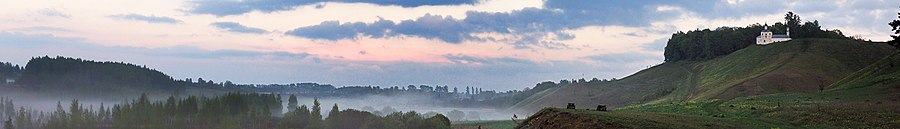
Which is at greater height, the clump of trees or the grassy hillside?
the grassy hillside

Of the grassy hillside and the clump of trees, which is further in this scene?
the clump of trees

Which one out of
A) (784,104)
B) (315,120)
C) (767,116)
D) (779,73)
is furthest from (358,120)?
(767,116)

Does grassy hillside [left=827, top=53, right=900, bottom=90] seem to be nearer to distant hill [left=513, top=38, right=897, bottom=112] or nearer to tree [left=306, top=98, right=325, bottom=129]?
distant hill [left=513, top=38, right=897, bottom=112]

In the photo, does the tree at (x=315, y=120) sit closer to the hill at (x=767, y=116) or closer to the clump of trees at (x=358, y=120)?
the clump of trees at (x=358, y=120)

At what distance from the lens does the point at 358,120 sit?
512 ft

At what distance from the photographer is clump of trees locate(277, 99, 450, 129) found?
122 metres

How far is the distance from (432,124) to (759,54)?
358 ft

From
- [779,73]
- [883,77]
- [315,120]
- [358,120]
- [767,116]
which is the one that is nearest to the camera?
[767,116]

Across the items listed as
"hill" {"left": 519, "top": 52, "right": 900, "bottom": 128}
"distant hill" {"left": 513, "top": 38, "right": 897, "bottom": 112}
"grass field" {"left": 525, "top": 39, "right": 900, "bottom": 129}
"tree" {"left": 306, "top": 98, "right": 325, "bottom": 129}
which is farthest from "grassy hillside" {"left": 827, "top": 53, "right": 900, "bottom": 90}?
"tree" {"left": 306, "top": 98, "right": 325, "bottom": 129}

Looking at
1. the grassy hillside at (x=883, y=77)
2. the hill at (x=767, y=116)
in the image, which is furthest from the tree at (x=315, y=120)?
the grassy hillside at (x=883, y=77)

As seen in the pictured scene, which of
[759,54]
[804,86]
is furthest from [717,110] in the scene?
[759,54]

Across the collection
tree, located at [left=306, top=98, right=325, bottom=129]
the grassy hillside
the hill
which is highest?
the grassy hillside

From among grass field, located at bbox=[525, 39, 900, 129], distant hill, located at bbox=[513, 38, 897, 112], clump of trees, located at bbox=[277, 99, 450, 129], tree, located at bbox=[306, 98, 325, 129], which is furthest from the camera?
tree, located at bbox=[306, 98, 325, 129]

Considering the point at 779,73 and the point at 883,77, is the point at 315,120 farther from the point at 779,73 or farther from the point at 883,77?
the point at 883,77
